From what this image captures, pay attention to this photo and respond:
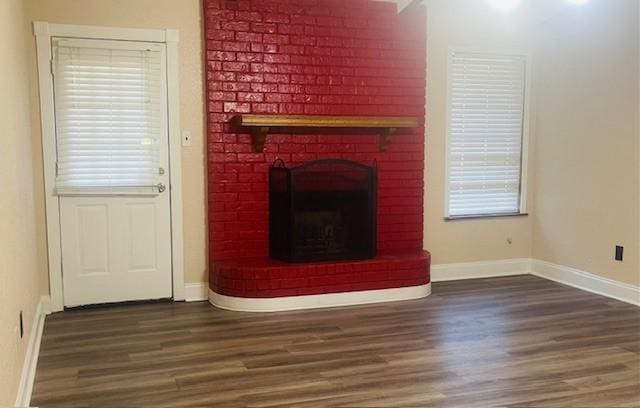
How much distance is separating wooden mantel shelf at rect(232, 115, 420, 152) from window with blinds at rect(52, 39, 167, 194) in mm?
640

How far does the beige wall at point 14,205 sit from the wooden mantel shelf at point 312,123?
1450mm

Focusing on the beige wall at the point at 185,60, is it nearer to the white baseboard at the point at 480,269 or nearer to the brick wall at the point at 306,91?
the brick wall at the point at 306,91

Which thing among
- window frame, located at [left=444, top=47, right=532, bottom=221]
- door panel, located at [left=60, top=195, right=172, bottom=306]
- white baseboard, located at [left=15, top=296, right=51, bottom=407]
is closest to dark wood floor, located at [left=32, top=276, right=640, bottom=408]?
white baseboard, located at [left=15, top=296, right=51, bottom=407]

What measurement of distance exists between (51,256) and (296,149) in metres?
1.95

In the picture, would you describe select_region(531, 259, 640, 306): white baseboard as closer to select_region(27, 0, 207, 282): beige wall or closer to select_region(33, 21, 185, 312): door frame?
select_region(27, 0, 207, 282): beige wall

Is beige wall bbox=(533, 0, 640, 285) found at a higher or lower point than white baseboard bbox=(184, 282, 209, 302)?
higher

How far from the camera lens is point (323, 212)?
4625 mm

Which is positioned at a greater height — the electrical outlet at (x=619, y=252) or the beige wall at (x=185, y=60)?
the beige wall at (x=185, y=60)

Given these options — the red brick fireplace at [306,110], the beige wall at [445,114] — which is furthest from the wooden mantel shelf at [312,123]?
the beige wall at [445,114]

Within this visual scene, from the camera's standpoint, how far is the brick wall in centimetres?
445

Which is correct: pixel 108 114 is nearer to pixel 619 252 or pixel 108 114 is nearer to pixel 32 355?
pixel 32 355

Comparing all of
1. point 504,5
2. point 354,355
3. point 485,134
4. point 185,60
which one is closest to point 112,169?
point 185,60

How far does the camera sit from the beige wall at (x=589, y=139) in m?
4.45

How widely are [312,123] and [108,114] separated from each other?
1.47 metres
